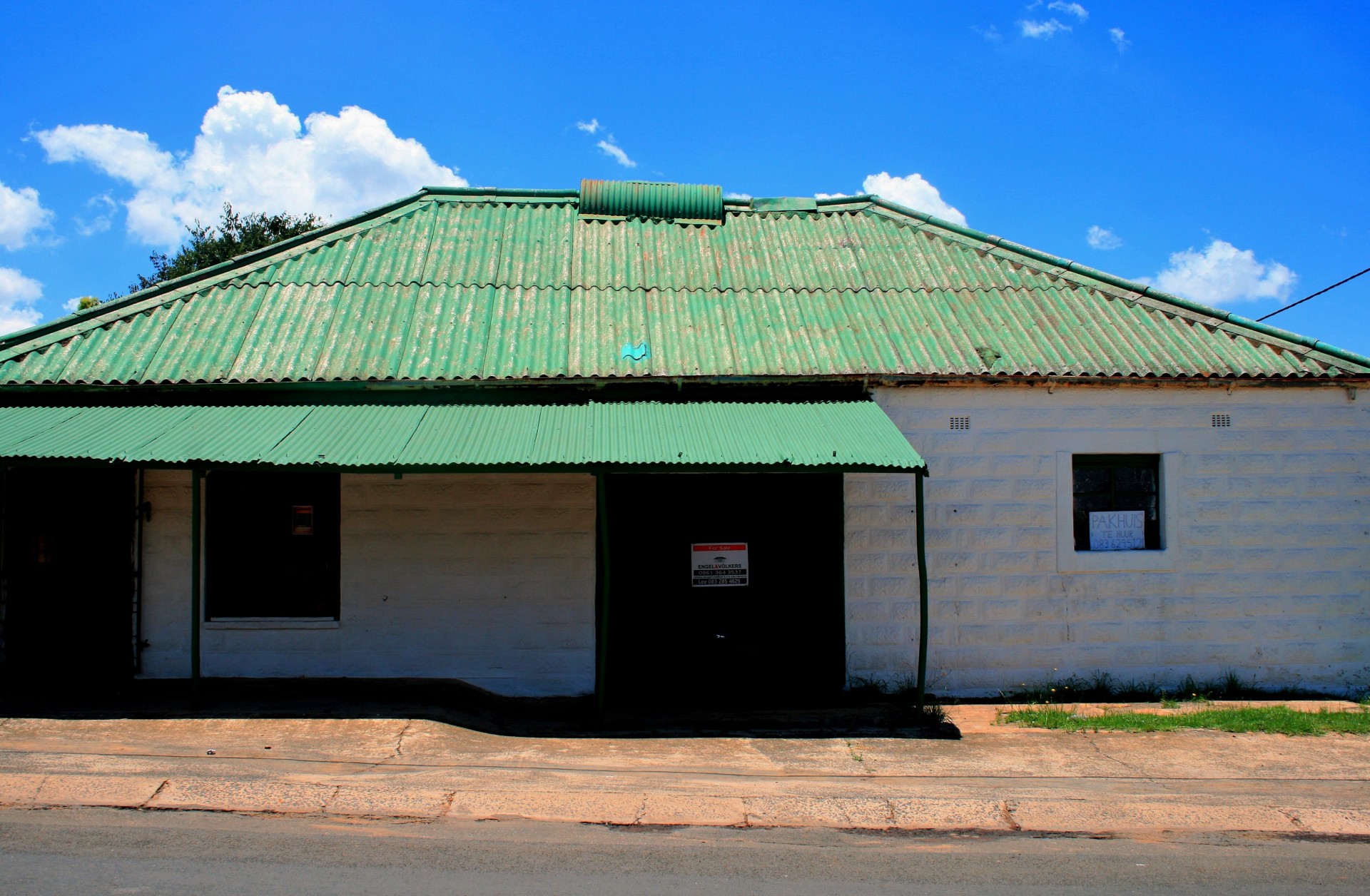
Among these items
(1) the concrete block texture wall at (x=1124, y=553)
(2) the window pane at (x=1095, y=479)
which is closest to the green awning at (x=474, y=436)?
(1) the concrete block texture wall at (x=1124, y=553)

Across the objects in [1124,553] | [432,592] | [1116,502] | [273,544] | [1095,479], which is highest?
[1095,479]

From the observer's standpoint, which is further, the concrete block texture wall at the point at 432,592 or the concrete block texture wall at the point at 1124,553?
the concrete block texture wall at the point at 1124,553

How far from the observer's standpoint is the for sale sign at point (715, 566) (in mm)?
8977

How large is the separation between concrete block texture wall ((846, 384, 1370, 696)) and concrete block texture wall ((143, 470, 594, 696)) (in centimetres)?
285

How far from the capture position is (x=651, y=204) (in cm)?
1201

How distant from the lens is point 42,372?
851 cm

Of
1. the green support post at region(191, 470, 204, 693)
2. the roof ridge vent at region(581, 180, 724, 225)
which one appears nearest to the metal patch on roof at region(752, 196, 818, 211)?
the roof ridge vent at region(581, 180, 724, 225)

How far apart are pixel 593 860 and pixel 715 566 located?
4331 millimetres

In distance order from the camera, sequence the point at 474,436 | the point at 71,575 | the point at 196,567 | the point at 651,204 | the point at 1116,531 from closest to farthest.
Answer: the point at 196,567 → the point at 474,436 → the point at 71,575 → the point at 1116,531 → the point at 651,204

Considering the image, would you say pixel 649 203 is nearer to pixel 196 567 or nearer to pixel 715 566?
pixel 715 566

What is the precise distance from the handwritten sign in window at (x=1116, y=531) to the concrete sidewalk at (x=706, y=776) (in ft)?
6.87

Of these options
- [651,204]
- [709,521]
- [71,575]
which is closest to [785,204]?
[651,204]

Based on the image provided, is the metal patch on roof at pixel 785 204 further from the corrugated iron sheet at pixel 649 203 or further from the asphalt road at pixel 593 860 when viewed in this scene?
the asphalt road at pixel 593 860

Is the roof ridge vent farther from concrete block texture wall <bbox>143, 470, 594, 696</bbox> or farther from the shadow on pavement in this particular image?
the shadow on pavement
